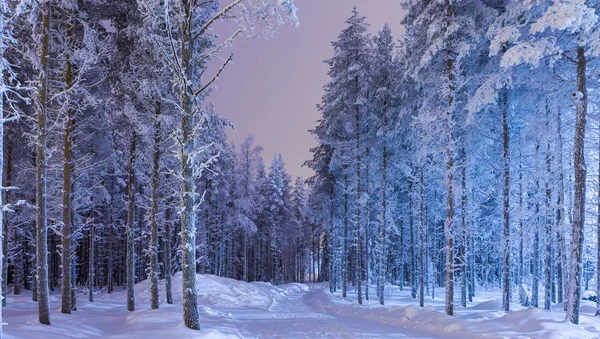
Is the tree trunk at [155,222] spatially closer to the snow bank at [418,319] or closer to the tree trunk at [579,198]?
the snow bank at [418,319]

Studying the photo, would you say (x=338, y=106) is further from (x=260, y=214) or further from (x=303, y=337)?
(x=260, y=214)

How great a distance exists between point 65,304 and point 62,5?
1082 cm

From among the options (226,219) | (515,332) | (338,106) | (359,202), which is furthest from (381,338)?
(226,219)

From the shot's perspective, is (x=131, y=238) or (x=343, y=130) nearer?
(x=131, y=238)

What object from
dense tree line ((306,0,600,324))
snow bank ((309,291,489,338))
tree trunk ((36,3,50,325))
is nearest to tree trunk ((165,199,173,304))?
tree trunk ((36,3,50,325))

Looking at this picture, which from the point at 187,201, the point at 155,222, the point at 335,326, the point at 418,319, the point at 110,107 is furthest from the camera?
the point at 110,107

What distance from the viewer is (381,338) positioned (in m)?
11.5

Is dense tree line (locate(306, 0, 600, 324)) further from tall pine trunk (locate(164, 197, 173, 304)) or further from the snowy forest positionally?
tall pine trunk (locate(164, 197, 173, 304))

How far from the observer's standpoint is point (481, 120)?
15.0 meters

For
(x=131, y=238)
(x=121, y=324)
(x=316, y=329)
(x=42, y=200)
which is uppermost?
(x=42, y=200)

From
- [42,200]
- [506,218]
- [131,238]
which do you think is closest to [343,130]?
[506,218]

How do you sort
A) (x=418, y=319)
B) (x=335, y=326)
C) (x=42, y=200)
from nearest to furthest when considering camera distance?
1. (x=42, y=200)
2. (x=418, y=319)
3. (x=335, y=326)

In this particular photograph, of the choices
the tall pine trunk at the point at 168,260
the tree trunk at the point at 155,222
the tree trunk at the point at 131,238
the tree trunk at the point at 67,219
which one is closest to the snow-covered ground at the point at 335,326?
the tree trunk at the point at 67,219

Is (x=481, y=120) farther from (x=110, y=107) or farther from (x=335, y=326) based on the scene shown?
(x=110, y=107)
